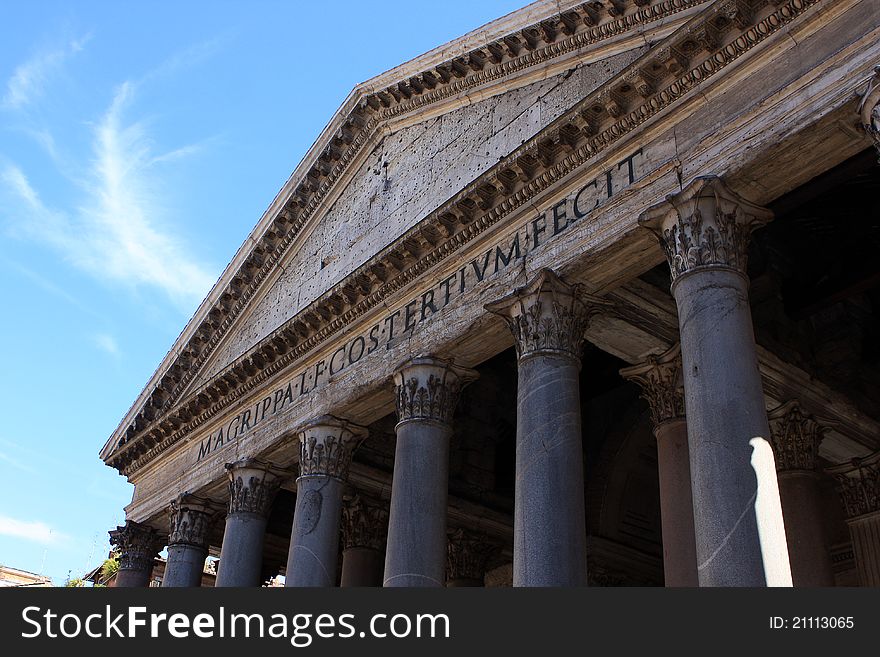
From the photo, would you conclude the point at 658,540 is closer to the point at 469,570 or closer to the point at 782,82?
the point at 469,570

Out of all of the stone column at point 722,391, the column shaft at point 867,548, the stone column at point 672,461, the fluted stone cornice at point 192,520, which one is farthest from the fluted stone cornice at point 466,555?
the stone column at point 722,391

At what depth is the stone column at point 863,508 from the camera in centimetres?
1232

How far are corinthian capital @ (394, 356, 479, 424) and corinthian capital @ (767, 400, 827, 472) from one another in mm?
3827

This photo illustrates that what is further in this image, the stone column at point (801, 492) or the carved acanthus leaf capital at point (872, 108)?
the stone column at point (801, 492)

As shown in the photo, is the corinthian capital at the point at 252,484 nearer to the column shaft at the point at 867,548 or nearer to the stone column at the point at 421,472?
the stone column at the point at 421,472

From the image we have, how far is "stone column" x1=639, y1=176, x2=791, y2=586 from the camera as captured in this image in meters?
6.99

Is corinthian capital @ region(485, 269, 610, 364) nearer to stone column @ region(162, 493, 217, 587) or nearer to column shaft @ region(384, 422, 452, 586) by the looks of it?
column shaft @ region(384, 422, 452, 586)

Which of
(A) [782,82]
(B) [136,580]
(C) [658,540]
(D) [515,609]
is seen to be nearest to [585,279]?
(A) [782,82]

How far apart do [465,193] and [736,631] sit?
266 inches

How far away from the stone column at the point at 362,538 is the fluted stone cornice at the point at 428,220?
8.92ft

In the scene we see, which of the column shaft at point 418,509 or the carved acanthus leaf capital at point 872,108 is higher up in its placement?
the carved acanthus leaf capital at point 872,108

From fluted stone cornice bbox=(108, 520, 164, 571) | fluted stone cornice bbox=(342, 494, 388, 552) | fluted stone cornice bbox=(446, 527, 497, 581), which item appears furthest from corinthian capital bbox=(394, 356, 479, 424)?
fluted stone cornice bbox=(108, 520, 164, 571)

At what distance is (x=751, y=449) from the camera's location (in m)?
7.33

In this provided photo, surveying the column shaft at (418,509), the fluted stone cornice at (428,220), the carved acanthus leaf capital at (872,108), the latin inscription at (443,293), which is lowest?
the column shaft at (418,509)
